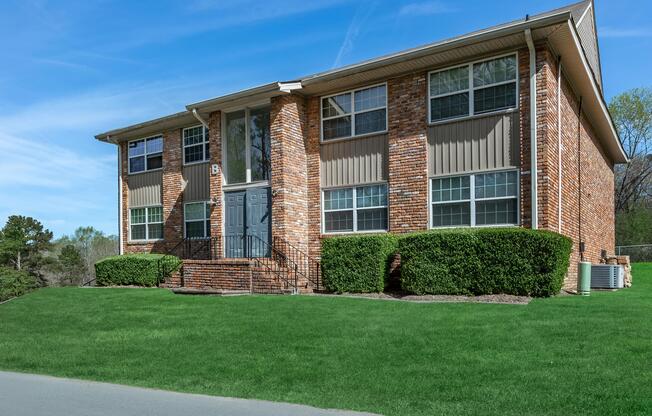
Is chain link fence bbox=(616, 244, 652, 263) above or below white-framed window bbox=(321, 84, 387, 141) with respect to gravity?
below

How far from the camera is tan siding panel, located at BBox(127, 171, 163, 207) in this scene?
70.9 feet

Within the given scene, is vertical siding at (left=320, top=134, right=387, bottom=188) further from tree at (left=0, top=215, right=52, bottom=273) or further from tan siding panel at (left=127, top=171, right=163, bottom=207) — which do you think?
tree at (left=0, top=215, right=52, bottom=273)

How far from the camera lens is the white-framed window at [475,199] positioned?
13.5 m

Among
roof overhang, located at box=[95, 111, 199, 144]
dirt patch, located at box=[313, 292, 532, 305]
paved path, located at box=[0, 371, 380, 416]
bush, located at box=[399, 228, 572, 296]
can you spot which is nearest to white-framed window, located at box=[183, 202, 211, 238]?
roof overhang, located at box=[95, 111, 199, 144]

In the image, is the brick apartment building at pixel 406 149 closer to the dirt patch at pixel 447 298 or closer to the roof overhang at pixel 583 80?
the roof overhang at pixel 583 80

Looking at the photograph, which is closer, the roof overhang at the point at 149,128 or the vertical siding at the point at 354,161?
the vertical siding at the point at 354,161

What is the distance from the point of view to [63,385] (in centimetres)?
690

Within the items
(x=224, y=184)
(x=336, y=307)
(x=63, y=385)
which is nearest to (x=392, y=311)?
(x=336, y=307)

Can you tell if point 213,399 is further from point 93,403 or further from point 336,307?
point 336,307

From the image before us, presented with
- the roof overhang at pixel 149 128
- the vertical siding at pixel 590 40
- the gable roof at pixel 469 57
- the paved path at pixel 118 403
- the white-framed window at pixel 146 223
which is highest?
the vertical siding at pixel 590 40

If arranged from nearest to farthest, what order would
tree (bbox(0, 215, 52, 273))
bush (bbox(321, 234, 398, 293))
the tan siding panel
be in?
bush (bbox(321, 234, 398, 293)) < the tan siding panel < tree (bbox(0, 215, 52, 273))

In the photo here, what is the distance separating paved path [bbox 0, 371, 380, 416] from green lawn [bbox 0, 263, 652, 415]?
1.05 ft

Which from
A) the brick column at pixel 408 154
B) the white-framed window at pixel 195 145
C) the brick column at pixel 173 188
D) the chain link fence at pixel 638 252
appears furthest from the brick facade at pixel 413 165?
the chain link fence at pixel 638 252

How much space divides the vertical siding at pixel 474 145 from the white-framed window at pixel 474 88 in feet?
0.92
